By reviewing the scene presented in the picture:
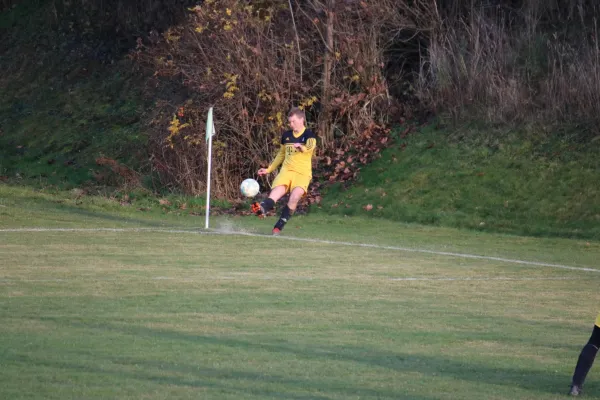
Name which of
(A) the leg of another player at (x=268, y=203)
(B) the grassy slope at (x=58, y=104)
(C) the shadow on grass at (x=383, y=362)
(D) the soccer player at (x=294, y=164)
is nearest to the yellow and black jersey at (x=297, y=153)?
(D) the soccer player at (x=294, y=164)

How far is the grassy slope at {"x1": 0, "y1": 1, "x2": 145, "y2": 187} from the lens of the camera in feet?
117

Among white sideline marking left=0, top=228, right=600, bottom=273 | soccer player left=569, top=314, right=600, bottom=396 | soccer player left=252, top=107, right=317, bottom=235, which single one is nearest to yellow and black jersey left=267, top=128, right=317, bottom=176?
soccer player left=252, top=107, right=317, bottom=235

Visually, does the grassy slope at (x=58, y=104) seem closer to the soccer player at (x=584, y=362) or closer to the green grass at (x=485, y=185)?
the green grass at (x=485, y=185)

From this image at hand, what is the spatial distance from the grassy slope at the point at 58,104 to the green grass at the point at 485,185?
10045 mm

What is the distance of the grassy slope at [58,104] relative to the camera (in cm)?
3559

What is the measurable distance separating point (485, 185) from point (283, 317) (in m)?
14.8

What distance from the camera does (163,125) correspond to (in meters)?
29.3

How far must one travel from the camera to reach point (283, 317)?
403 inches

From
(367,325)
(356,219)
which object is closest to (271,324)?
(367,325)

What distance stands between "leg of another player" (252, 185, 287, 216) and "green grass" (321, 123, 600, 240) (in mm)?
5180

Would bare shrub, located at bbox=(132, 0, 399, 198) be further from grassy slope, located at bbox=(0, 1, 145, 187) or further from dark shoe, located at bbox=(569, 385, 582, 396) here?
dark shoe, located at bbox=(569, 385, 582, 396)

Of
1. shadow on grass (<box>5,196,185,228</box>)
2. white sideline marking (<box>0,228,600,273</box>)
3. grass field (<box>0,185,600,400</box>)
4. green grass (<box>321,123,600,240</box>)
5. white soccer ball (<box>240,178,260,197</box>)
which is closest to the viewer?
grass field (<box>0,185,600,400</box>)

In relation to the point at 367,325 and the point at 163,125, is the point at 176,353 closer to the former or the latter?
the point at 367,325

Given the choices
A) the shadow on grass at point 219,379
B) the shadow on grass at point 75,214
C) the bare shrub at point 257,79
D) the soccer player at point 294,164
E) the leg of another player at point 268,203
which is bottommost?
the shadow on grass at point 219,379
